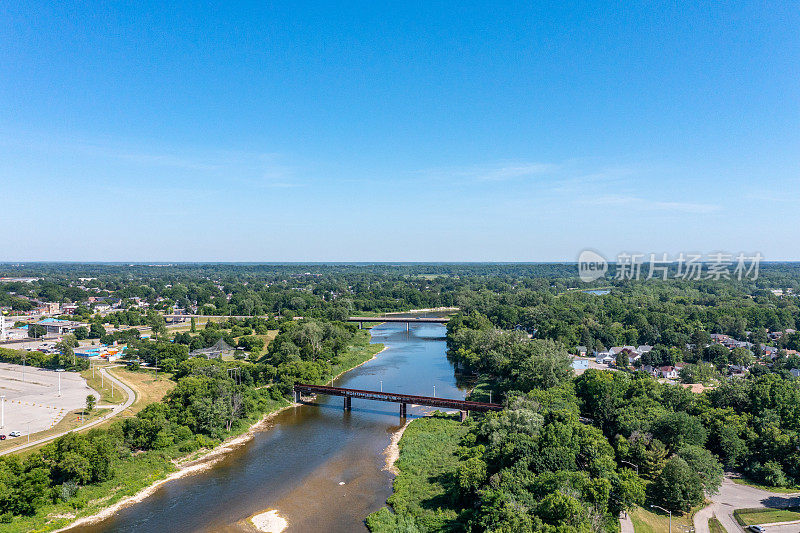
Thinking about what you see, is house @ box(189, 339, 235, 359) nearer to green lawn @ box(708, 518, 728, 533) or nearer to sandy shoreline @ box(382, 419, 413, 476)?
sandy shoreline @ box(382, 419, 413, 476)

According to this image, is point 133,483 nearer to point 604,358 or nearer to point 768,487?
point 768,487

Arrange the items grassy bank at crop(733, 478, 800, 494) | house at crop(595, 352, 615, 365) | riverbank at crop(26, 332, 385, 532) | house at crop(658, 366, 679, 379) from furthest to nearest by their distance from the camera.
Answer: house at crop(595, 352, 615, 365) → house at crop(658, 366, 679, 379) → grassy bank at crop(733, 478, 800, 494) → riverbank at crop(26, 332, 385, 532)

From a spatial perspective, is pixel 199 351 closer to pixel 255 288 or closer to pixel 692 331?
pixel 692 331

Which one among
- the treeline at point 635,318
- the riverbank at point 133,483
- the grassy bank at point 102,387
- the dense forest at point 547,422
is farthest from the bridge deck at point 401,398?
the treeline at point 635,318

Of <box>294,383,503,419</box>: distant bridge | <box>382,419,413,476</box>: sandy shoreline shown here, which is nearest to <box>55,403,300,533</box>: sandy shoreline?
<box>294,383,503,419</box>: distant bridge

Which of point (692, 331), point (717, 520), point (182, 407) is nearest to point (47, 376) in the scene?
Result: point (182, 407)

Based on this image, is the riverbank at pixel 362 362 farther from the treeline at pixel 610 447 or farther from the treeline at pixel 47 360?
the treeline at pixel 47 360
